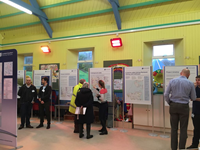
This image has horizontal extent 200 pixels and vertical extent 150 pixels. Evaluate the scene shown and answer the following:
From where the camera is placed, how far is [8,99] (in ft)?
10.1

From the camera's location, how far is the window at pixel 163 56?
5242 millimetres

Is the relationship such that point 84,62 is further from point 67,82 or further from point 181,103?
point 181,103

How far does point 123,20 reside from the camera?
540 cm

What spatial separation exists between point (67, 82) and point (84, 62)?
1.61m

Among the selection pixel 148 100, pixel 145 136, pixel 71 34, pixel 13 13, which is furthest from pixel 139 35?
pixel 13 13

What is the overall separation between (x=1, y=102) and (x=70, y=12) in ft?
13.5

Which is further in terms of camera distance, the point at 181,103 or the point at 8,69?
the point at 8,69

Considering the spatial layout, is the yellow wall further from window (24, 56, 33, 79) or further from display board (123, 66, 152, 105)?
display board (123, 66, 152, 105)

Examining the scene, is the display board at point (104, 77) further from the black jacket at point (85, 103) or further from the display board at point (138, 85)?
the black jacket at point (85, 103)

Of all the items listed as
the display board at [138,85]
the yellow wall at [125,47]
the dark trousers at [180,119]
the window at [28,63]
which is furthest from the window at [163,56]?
the window at [28,63]

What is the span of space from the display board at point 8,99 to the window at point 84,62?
133 inches

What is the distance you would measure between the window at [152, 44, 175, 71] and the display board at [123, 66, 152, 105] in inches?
58.9

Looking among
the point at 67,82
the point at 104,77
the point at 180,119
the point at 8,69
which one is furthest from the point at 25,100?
the point at 180,119

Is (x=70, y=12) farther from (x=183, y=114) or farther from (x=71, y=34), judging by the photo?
(x=183, y=114)
